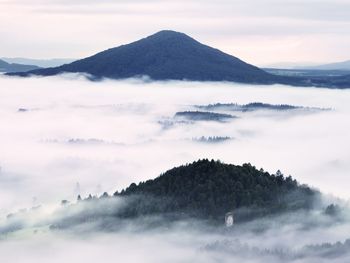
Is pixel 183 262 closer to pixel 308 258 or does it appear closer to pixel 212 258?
pixel 212 258

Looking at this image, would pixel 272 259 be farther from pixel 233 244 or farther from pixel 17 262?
pixel 17 262

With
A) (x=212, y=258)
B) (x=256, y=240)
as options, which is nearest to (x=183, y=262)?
(x=212, y=258)

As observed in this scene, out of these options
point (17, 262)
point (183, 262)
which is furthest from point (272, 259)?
point (17, 262)

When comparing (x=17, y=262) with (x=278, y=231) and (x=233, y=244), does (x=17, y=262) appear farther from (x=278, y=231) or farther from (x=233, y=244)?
(x=278, y=231)

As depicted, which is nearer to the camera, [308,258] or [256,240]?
[308,258]

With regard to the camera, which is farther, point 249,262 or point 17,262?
point 17,262

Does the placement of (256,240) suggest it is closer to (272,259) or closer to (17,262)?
(272,259)

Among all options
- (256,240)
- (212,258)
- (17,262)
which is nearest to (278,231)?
(256,240)
